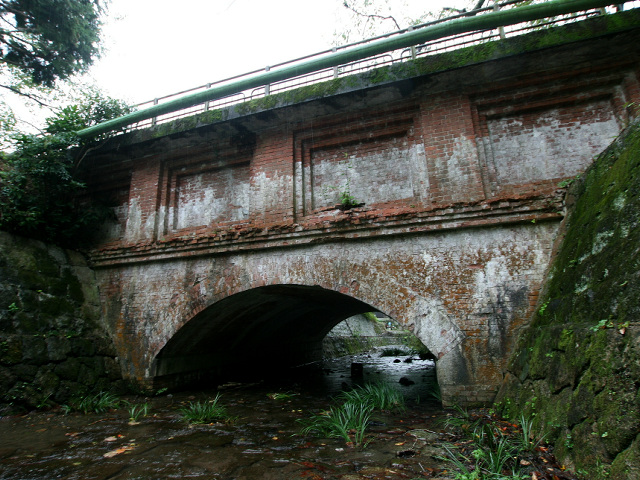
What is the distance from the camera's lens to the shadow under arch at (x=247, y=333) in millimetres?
6559

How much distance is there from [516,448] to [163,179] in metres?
6.95

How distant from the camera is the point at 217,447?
13.1 feet

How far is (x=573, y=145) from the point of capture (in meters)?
5.21

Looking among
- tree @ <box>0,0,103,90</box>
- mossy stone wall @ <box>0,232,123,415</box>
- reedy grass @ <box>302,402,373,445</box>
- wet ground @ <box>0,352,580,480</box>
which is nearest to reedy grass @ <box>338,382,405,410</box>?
wet ground @ <box>0,352,580,480</box>

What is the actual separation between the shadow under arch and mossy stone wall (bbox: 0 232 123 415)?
3.53ft

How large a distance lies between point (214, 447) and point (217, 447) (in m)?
0.03

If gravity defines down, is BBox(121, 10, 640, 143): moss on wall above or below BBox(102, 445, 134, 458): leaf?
above

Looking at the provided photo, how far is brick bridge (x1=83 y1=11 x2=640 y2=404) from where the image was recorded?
4887 mm

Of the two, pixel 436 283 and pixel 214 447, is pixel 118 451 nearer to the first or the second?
pixel 214 447

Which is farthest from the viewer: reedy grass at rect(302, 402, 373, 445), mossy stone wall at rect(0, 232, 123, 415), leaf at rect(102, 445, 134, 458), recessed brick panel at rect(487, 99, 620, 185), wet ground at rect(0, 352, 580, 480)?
mossy stone wall at rect(0, 232, 123, 415)

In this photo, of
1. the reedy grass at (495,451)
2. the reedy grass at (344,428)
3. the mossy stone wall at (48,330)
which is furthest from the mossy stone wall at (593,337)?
the mossy stone wall at (48,330)

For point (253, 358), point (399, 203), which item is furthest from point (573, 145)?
point (253, 358)

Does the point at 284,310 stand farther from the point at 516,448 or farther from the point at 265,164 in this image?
the point at 516,448

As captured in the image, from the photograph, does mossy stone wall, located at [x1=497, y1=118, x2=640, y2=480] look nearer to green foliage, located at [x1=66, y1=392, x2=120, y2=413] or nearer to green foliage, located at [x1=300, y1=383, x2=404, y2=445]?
green foliage, located at [x1=300, y1=383, x2=404, y2=445]
